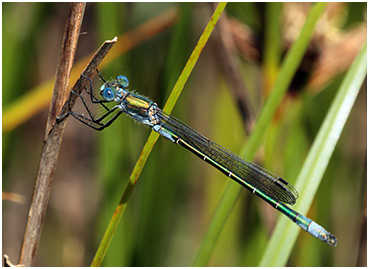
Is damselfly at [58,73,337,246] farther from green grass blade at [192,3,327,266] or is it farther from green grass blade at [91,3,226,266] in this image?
green grass blade at [91,3,226,266]

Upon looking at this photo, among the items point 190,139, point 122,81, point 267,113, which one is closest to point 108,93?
point 122,81

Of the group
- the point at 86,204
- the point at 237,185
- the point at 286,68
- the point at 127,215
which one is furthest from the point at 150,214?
the point at 86,204

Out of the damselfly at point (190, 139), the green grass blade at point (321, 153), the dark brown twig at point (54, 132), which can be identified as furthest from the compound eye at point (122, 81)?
the green grass blade at point (321, 153)

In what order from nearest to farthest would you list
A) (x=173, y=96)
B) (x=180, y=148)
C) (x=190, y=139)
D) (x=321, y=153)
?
(x=173, y=96) → (x=321, y=153) → (x=190, y=139) → (x=180, y=148)

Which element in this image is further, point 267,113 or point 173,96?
point 267,113

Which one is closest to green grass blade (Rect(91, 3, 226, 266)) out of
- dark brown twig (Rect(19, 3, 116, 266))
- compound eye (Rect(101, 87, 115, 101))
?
dark brown twig (Rect(19, 3, 116, 266))

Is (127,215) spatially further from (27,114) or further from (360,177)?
(360,177)

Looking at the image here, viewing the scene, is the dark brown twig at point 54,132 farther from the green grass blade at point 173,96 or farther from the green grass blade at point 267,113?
the green grass blade at point 267,113

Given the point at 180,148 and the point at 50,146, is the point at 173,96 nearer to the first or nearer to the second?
the point at 50,146
